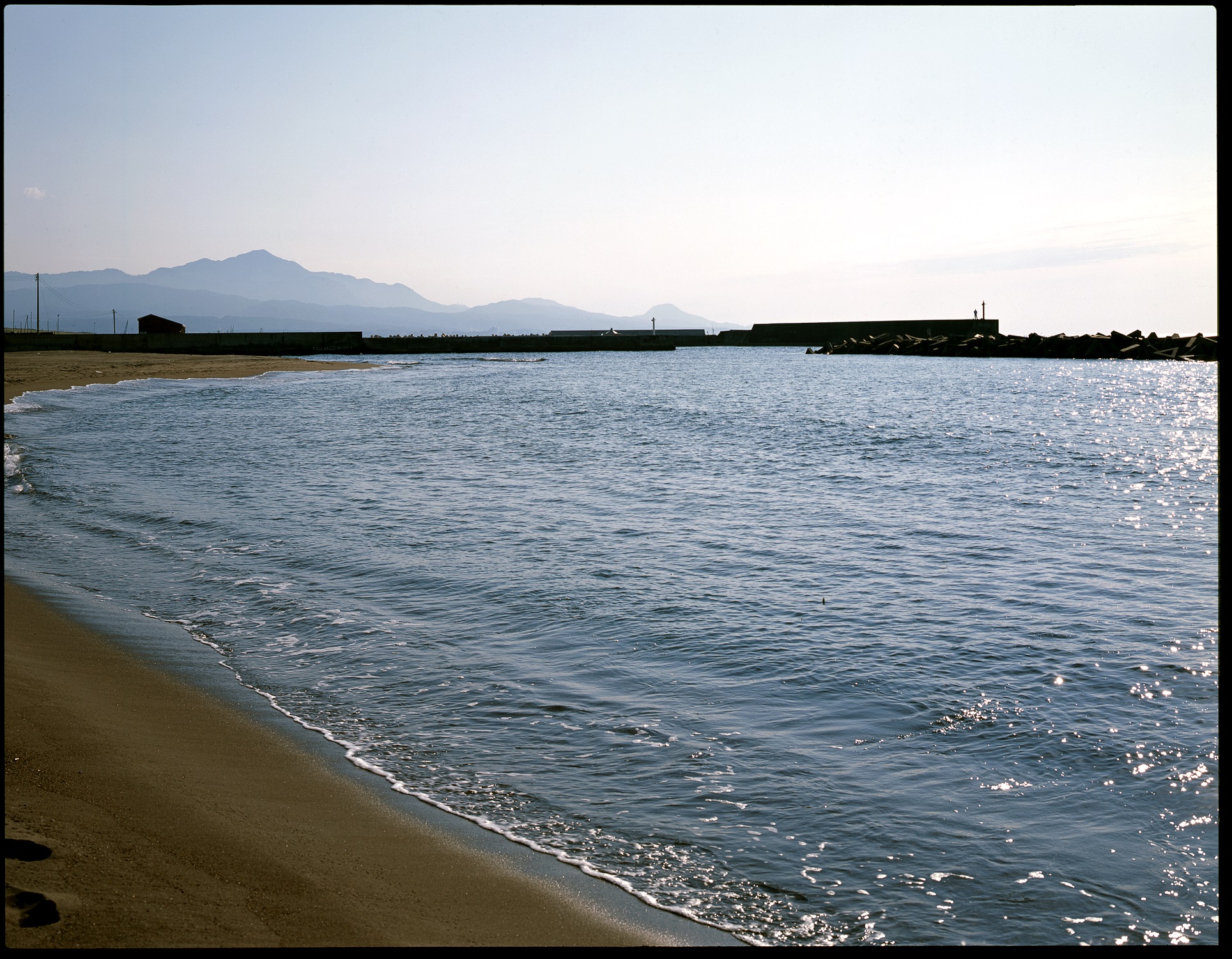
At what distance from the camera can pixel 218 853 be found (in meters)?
4.41

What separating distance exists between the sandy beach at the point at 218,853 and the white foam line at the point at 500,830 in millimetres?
221

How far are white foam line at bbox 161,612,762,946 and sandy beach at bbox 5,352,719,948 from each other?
22cm

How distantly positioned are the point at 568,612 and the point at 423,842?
193 inches

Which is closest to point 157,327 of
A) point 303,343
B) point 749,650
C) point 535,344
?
point 303,343

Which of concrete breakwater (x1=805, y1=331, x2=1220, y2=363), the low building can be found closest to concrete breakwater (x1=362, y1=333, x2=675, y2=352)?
the low building

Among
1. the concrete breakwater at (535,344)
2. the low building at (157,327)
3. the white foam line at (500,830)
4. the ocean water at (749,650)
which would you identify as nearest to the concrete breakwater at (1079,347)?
the concrete breakwater at (535,344)

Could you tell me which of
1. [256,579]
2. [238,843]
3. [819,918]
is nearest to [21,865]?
[238,843]

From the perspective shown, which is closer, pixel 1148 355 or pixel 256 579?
pixel 256 579

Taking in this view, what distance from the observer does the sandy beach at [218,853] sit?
148 inches

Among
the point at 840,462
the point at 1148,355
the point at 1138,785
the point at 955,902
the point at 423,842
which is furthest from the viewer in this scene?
the point at 1148,355

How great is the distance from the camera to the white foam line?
170 inches

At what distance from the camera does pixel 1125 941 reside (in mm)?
4215

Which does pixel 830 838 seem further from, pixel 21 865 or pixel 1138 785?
pixel 21 865

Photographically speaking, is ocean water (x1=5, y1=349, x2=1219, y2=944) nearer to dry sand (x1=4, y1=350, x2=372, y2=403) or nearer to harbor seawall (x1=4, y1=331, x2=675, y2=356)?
dry sand (x1=4, y1=350, x2=372, y2=403)
